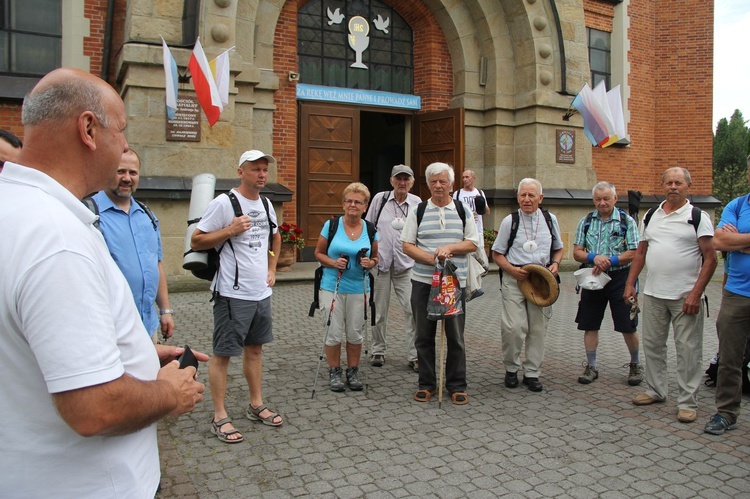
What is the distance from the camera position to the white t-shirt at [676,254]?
193 inches

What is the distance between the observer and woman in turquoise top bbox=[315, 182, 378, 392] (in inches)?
215

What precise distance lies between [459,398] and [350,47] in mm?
10313

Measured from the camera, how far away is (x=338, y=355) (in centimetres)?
551

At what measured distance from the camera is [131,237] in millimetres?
3496

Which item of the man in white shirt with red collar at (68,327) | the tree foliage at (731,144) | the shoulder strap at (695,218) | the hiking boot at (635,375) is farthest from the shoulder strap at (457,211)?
the tree foliage at (731,144)

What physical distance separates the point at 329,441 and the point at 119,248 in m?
1.90

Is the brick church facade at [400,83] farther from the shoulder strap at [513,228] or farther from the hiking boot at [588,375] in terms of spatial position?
the hiking boot at [588,375]

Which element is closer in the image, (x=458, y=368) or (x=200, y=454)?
(x=200, y=454)

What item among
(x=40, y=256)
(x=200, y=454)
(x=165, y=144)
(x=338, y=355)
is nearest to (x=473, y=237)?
(x=338, y=355)

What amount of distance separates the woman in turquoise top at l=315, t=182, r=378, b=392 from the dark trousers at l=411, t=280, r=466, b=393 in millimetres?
527

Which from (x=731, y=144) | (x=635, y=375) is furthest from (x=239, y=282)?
(x=731, y=144)

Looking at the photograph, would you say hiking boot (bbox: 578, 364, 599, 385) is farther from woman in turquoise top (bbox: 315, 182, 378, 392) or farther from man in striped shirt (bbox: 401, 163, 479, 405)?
woman in turquoise top (bbox: 315, 182, 378, 392)

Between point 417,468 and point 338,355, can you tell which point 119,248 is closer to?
point 417,468

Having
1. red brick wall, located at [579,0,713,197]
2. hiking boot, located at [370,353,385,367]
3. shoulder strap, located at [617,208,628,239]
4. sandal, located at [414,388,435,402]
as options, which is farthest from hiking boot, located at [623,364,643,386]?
red brick wall, located at [579,0,713,197]
